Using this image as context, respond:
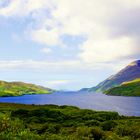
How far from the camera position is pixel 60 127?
54.8 m

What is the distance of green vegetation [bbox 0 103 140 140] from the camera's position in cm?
2612

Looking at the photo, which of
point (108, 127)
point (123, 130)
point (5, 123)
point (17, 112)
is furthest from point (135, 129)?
point (17, 112)

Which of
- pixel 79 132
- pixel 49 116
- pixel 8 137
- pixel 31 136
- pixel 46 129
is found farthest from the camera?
pixel 49 116

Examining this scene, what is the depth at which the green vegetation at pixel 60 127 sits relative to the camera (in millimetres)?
26125

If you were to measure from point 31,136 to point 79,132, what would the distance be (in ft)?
47.6

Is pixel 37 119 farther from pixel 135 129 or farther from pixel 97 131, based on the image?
pixel 97 131

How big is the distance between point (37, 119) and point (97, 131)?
2929cm

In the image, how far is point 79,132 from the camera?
36438 millimetres

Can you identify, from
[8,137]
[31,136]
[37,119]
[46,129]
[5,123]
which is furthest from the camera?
[37,119]

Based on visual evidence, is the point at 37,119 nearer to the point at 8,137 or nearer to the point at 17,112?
the point at 17,112

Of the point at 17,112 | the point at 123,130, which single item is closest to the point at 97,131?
the point at 123,130

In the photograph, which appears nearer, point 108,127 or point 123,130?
point 123,130

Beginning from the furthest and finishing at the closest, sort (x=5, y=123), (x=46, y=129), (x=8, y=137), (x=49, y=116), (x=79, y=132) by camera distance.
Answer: (x=49, y=116), (x=46, y=129), (x=79, y=132), (x=5, y=123), (x=8, y=137)

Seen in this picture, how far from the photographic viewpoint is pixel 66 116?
2916 inches
